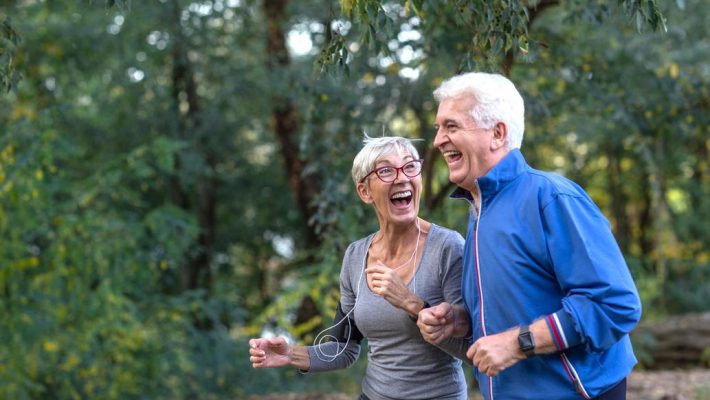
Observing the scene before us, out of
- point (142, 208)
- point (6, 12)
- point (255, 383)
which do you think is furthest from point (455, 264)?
point (142, 208)

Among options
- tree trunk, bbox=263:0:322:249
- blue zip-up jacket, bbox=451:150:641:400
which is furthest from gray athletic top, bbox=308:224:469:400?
tree trunk, bbox=263:0:322:249

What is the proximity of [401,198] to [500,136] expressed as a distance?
1.90ft

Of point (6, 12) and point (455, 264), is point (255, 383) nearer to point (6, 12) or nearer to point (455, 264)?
point (6, 12)

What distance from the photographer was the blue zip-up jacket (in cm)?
223

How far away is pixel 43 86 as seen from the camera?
10.5m

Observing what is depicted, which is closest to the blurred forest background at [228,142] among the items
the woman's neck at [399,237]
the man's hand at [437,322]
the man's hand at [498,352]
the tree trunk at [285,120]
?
the tree trunk at [285,120]

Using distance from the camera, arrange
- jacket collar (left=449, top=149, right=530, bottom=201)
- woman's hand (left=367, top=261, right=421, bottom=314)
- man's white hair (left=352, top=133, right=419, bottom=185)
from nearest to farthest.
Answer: jacket collar (left=449, top=149, right=530, bottom=201) < woman's hand (left=367, top=261, right=421, bottom=314) < man's white hair (left=352, top=133, right=419, bottom=185)

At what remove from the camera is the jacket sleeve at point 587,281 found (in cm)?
221

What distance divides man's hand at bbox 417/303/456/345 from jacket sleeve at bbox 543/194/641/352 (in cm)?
42

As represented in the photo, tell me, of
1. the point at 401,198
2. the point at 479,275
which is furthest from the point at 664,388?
the point at 479,275

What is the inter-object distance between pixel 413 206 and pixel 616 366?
884 millimetres

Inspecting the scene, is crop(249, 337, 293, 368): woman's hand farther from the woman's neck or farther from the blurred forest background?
the blurred forest background

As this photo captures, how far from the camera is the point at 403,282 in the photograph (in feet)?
9.34

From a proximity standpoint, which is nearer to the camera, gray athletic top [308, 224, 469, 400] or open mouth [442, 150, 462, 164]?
open mouth [442, 150, 462, 164]
